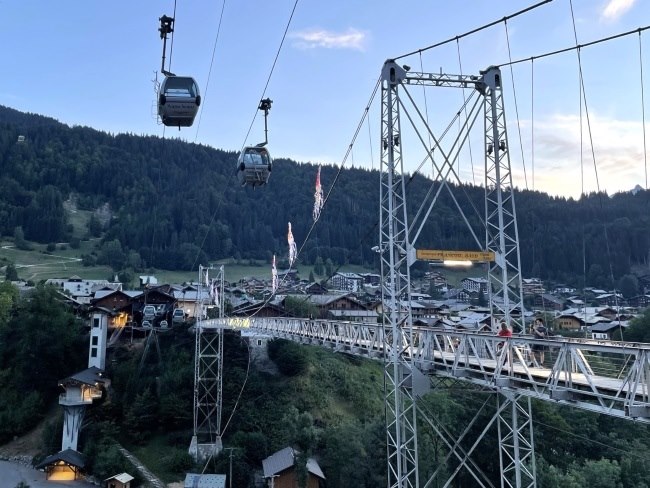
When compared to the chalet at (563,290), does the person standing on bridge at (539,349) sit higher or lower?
lower

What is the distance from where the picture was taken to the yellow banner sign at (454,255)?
15.9m

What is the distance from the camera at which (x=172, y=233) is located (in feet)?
442

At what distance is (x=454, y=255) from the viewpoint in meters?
16.0

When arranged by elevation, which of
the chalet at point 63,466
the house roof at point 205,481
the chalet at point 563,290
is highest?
the chalet at point 563,290

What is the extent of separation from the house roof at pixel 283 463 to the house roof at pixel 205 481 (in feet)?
7.28

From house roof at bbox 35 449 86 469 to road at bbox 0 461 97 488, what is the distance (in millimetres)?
686

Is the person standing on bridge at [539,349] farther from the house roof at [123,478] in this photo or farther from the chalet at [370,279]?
the chalet at [370,279]

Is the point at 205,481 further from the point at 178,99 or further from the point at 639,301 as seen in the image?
the point at 639,301

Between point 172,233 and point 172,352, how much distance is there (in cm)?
9686

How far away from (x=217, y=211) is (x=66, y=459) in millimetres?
120586

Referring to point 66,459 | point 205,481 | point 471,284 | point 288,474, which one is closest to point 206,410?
point 205,481

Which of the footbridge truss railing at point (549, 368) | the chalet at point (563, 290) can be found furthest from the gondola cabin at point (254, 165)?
the chalet at point (563, 290)

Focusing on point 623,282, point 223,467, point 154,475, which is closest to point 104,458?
point 154,475

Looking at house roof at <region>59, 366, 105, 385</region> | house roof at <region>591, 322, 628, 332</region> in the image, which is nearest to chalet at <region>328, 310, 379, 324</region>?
house roof at <region>59, 366, 105, 385</region>
